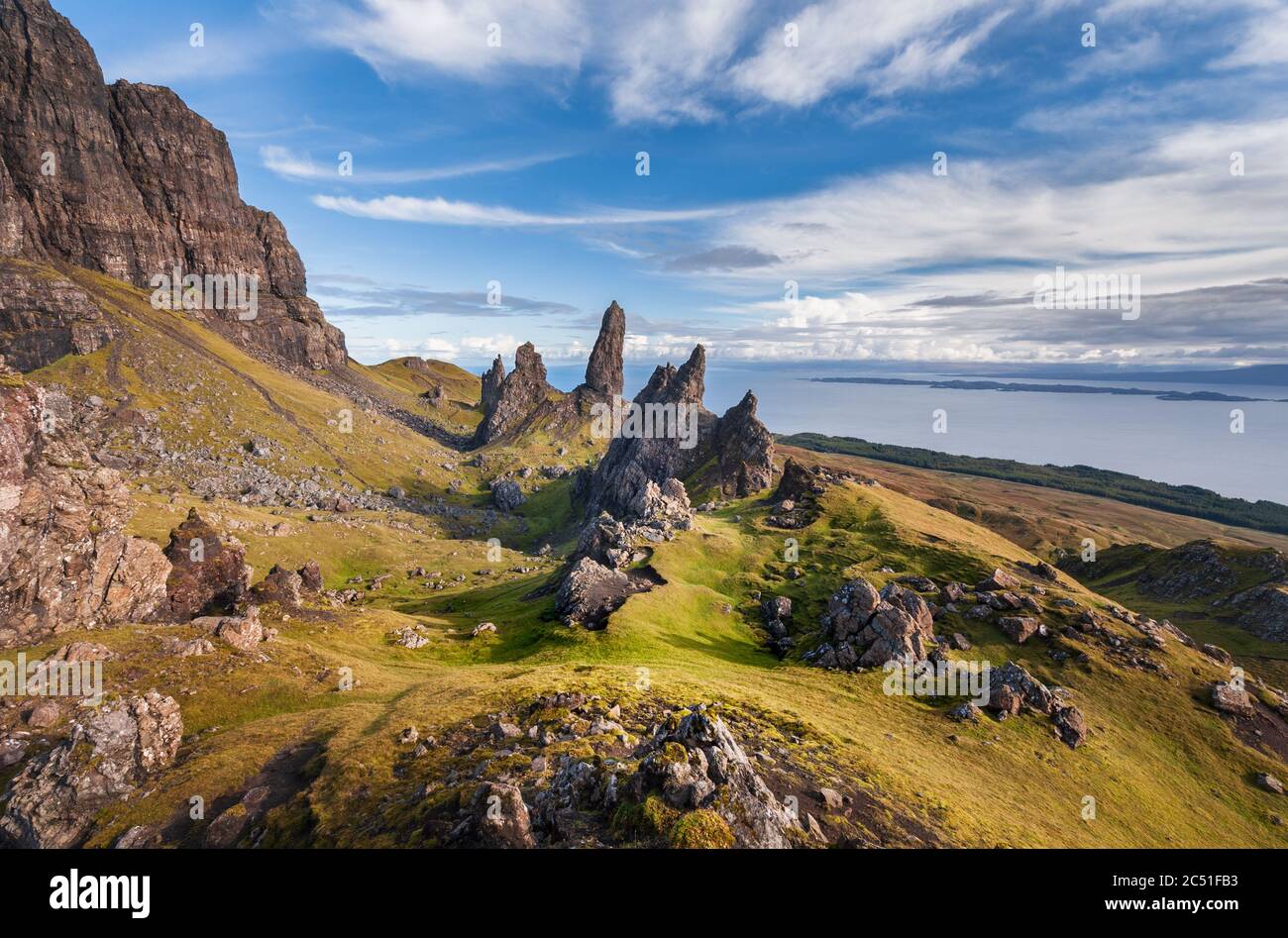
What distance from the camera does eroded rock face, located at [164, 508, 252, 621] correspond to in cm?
6212

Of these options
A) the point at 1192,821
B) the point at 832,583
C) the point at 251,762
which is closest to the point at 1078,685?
the point at 1192,821

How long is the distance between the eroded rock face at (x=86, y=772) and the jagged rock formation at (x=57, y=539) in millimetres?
22135

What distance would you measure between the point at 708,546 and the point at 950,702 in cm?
5071

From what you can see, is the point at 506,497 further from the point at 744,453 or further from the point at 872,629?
the point at 872,629

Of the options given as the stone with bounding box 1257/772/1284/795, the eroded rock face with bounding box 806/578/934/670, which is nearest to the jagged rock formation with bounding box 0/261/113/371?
the eroded rock face with bounding box 806/578/934/670

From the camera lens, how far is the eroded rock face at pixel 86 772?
30.3 meters

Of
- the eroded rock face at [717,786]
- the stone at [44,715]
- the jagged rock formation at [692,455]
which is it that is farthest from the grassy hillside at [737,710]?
the jagged rock formation at [692,455]

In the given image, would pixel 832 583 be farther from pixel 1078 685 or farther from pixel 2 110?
pixel 2 110

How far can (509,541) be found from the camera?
552 feet

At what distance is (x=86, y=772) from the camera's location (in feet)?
106

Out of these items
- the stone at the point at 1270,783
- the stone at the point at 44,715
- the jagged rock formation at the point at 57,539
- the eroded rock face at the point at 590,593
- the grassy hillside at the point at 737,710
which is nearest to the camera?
the grassy hillside at the point at 737,710

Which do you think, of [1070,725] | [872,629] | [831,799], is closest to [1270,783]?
[1070,725]

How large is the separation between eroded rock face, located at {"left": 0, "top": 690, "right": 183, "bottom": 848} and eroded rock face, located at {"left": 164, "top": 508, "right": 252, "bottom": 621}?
29.0 meters

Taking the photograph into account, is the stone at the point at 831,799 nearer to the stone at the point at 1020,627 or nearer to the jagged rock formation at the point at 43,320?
the stone at the point at 1020,627
